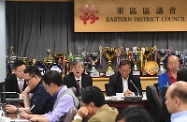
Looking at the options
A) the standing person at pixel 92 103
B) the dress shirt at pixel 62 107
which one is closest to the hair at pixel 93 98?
the standing person at pixel 92 103

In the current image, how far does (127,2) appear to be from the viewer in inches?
296

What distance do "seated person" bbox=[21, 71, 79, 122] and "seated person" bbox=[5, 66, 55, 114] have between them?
26 centimetres

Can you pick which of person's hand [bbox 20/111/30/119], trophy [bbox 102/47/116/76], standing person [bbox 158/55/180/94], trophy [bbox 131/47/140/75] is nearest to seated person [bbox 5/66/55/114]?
person's hand [bbox 20/111/30/119]

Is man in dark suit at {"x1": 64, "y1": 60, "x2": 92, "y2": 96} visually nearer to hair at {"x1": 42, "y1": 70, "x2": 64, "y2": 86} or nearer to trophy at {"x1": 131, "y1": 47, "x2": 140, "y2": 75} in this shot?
A: hair at {"x1": 42, "y1": 70, "x2": 64, "y2": 86}

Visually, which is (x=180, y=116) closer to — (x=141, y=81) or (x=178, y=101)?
(x=178, y=101)

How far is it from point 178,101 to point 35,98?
6.67 feet

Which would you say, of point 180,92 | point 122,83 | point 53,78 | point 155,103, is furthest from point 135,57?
point 180,92

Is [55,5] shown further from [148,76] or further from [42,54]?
[148,76]

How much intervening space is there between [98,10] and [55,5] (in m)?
0.86

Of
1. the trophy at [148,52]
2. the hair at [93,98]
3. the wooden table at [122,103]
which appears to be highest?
the trophy at [148,52]

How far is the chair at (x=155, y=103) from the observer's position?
177 inches

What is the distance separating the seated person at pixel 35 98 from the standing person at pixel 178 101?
176cm

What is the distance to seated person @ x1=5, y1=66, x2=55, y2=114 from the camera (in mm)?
3947

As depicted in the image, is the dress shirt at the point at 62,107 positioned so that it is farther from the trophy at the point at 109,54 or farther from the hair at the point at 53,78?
the trophy at the point at 109,54
